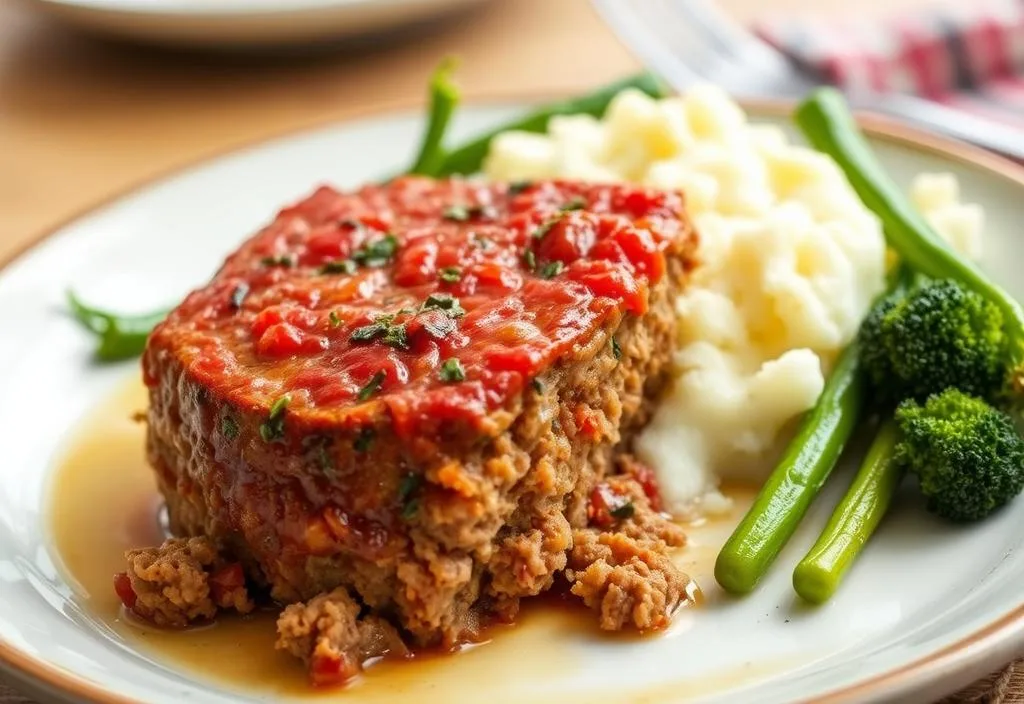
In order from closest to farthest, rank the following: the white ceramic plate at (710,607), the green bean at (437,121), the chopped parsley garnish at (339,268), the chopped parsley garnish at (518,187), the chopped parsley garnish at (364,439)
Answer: the white ceramic plate at (710,607) < the chopped parsley garnish at (364,439) < the chopped parsley garnish at (339,268) < the chopped parsley garnish at (518,187) < the green bean at (437,121)

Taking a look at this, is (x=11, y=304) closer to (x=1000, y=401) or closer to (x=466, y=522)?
(x=466, y=522)

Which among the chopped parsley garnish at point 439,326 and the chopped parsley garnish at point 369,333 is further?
the chopped parsley garnish at point 369,333

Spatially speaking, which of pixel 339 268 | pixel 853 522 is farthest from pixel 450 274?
pixel 853 522

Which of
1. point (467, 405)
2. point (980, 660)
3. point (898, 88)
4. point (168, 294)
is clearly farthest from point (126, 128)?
point (980, 660)

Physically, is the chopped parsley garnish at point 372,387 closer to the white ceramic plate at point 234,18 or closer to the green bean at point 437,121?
the green bean at point 437,121

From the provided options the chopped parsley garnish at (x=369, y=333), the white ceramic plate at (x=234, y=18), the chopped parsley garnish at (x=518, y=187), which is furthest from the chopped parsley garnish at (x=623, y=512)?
the white ceramic plate at (x=234, y=18)

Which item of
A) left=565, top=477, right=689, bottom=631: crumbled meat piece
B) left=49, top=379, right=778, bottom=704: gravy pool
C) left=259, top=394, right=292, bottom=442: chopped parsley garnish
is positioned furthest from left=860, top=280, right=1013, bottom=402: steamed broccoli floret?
left=259, top=394, right=292, bottom=442: chopped parsley garnish

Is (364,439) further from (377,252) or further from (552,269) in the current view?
(377,252)
